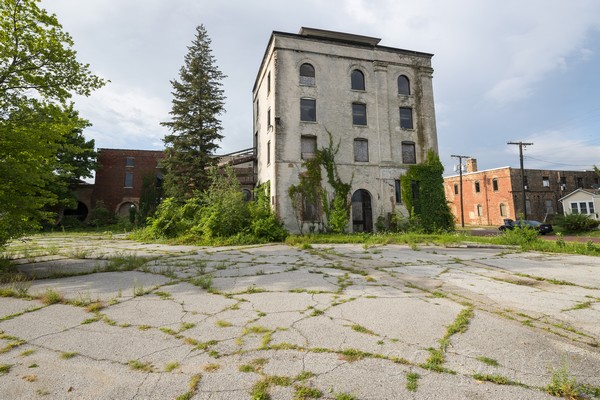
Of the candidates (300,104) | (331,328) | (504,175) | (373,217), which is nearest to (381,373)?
(331,328)

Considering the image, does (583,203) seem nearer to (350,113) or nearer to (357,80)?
(357,80)

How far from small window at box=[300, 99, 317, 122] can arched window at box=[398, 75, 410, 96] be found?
6.49 m

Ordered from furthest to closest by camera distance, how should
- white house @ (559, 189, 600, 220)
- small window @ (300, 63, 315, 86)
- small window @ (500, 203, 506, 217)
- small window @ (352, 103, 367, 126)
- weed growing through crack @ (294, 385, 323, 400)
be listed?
small window @ (500, 203, 506, 217)
white house @ (559, 189, 600, 220)
small window @ (352, 103, 367, 126)
small window @ (300, 63, 315, 86)
weed growing through crack @ (294, 385, 323, 400)

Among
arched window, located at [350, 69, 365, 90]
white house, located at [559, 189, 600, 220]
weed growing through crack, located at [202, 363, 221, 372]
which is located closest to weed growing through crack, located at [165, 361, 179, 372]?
weed growing through crack, located at [202, 363, 221, 372]

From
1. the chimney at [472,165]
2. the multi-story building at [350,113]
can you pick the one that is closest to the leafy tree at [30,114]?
the multi-story building at [350,113]

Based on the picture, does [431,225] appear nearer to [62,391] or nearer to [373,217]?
[373,217]

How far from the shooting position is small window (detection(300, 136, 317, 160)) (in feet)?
60.6

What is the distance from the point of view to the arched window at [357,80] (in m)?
20.0

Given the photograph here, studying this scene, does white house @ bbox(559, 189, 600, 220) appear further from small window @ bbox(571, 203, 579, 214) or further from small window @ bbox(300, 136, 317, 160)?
small window @ bbox(300, 136, 317, 160)

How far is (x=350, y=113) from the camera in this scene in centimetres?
1947

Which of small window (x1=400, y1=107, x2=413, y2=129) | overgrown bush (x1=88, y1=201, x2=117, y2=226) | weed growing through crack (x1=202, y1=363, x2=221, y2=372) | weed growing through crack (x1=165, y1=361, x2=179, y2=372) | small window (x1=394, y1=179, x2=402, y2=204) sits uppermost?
small window (x1=400, y1=107, x2=413, y2=129)

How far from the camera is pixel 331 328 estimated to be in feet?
10.4

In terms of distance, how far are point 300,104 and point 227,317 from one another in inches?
675

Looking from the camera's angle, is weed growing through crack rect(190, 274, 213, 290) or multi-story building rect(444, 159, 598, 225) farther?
multi-story building rect(444, 159, 598, 225)
